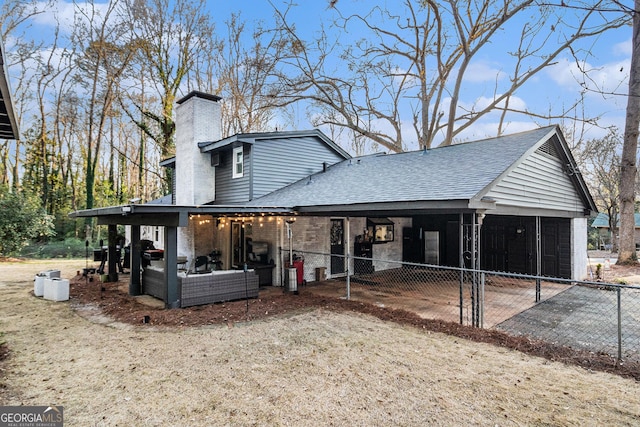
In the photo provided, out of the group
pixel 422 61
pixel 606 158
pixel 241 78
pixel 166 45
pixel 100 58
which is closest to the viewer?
pixel 422 61

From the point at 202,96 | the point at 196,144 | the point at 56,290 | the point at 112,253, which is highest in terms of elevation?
the point at 202,96

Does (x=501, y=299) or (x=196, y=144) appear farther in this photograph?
(x=196, y=144)

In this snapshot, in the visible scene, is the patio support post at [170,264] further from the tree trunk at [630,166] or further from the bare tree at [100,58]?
the tree trunk at [630,166]

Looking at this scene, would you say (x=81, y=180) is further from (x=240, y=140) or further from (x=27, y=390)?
(x=27, y=390)

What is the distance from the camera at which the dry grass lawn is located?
11.2ft

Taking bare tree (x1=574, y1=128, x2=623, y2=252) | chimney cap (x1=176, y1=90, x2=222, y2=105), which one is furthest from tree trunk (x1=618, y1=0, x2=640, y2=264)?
chimney cap (x1=176, y1=90, x2=222, y2=105)

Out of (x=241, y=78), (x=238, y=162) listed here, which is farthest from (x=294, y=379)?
(x=241, y=78)

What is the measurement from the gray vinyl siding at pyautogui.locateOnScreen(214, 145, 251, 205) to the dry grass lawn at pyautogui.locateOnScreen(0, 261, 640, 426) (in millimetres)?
6144

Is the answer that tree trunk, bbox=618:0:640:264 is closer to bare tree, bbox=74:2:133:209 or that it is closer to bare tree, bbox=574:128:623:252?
bare tree, bbox=574:128:623:252

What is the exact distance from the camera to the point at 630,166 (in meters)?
15.0

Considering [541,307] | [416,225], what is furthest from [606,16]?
[541,307]

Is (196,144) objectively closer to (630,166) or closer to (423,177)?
(423,177)

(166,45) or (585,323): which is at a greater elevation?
(166,45)

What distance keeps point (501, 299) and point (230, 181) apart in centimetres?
926
